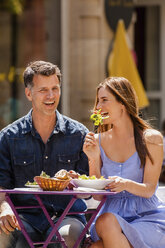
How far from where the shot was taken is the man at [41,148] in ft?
14.5

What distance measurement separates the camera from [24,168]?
4461 millimetres

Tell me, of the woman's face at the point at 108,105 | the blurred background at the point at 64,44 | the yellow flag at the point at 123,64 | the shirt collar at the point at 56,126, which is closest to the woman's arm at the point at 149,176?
the woman's face at the point at 108,105

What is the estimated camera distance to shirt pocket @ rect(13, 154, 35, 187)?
4453mm

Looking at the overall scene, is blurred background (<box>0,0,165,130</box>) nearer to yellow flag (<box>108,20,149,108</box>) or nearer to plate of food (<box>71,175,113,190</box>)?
yellow flag (<box>108,20,149,108</box>)

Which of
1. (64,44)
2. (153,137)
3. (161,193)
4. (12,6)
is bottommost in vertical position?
(161,193)

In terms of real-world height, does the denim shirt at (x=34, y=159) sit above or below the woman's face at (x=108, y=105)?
below

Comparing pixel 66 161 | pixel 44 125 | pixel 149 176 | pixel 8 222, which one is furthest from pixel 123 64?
pixel 8 222

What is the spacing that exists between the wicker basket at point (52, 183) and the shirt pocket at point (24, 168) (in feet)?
2.34

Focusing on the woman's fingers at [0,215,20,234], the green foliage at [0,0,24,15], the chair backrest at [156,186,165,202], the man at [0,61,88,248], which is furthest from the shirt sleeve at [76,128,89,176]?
the green foliage at [0,0,24,15]

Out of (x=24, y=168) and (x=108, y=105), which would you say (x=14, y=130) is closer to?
(x=24, y=168)

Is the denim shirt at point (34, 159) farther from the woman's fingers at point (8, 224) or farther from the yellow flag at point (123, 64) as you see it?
the yellow flag at point (123, 64)

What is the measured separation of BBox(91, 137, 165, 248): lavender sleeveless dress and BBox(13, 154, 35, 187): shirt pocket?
514 millimetres

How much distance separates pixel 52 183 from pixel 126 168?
0.73 metres

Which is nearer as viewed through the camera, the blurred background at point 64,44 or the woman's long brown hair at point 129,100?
the woman's long brown hair at point 129,100
